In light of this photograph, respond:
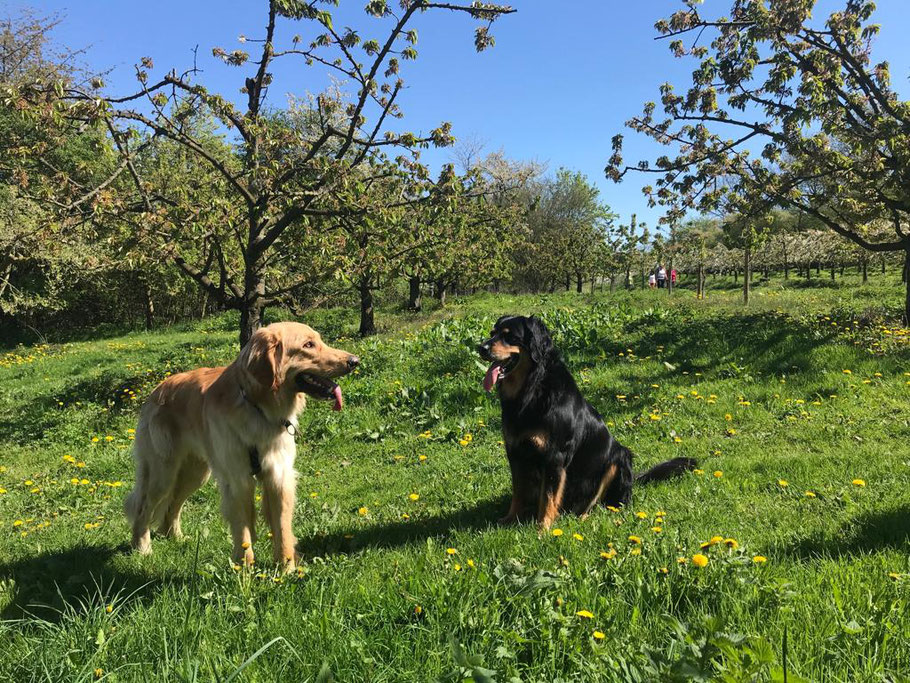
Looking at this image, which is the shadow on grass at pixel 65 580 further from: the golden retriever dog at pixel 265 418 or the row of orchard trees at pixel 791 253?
the row of orchard trees at pixel 791 253

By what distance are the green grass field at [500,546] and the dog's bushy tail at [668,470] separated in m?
0.13

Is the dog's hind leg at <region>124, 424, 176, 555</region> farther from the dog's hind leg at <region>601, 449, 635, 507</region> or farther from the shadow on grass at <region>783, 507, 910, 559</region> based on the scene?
the shadow on grass at <region>783, 507, 910, 559</region>

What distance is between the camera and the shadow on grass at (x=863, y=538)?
9.34ft

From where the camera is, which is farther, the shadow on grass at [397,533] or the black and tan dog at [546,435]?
the black and tan dog at [546,435]

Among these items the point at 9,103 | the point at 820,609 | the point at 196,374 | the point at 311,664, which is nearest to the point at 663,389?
the point at 820,609

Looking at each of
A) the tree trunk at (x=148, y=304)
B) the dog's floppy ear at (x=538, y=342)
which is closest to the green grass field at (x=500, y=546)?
the dog's floppy ear at (x=538, y=342)

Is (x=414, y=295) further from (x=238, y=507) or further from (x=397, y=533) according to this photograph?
(x=238, y=507)

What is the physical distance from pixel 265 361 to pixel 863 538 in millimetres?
3791

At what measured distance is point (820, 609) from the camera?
2076mm

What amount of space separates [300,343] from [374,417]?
382 centimetres

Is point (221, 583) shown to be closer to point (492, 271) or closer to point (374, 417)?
point (374, 417)

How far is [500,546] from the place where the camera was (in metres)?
3.10

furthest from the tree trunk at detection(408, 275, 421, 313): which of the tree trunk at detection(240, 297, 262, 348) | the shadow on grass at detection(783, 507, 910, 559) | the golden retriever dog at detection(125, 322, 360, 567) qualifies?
the shadow on grass at detection(783, 507, 910, 559)

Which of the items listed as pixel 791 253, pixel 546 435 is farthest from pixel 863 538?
pixel 791 253
